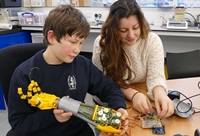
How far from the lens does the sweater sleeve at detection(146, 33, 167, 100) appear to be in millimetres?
1100

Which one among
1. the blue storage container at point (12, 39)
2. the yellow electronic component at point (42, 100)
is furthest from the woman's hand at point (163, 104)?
the blue storage container at point (12, 39)

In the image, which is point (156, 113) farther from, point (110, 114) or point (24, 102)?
point (24, 102)

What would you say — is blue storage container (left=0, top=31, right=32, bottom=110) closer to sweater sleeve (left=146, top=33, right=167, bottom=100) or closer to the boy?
the boy

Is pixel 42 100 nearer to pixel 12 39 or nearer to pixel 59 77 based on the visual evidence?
pixel 59 77

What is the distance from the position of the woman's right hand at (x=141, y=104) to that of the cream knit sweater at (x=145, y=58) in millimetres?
175

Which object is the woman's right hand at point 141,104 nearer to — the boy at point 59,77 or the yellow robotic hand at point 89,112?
the boy at point 59,77

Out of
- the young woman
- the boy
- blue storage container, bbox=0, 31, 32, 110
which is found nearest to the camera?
the boy

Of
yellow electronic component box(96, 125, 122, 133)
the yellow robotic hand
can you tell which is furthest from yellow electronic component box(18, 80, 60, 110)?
yellow electronic component box(96, 125, 122, 133)

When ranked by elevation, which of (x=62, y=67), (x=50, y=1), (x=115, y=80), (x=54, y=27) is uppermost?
(x=50, y=1)

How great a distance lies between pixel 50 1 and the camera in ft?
11.3

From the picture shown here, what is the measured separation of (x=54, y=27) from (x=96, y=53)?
0.39 meters

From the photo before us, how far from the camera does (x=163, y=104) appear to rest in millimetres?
897

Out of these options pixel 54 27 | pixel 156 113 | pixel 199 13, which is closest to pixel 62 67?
pixel 54 27

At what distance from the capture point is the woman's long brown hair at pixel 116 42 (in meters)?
1.10
